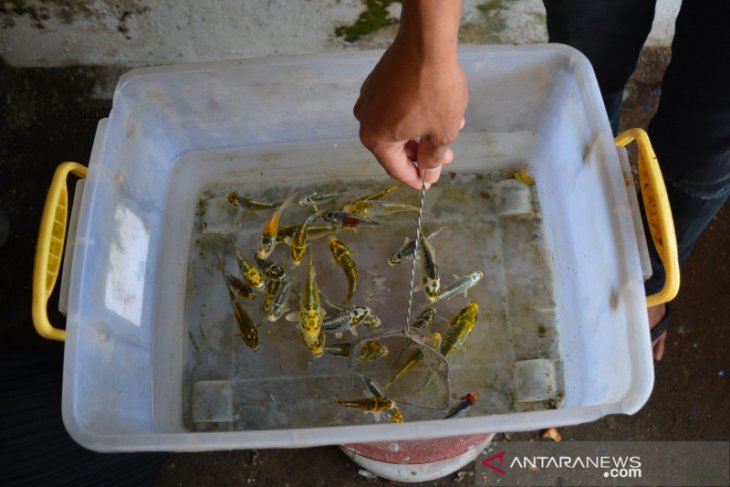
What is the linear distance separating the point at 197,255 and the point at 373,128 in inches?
47.2

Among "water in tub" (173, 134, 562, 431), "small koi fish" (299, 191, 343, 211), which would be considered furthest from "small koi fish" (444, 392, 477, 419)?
"small koi fish" (299, 191, 343, 211)

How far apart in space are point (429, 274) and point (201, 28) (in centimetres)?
135

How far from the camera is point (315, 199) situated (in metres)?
2.17

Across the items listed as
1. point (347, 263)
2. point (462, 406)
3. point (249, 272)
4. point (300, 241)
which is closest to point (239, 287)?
point (249, 272)

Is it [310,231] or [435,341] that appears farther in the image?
[310,231]

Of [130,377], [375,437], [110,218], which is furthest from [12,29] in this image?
[375,437]

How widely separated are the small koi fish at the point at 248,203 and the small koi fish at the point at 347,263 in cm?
27

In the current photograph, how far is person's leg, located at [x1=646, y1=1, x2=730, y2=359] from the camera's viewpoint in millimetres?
1368

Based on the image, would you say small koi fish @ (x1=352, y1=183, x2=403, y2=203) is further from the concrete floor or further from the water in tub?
the concrete floor

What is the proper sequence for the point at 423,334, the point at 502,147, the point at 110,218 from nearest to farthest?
1. the point at 110,218
2. the point at 423,334
3. the point at 502,147

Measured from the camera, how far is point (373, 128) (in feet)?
3.90

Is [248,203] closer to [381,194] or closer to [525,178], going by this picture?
[381,194]

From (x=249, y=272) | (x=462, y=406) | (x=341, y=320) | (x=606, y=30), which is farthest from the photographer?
(x=249, y=272)

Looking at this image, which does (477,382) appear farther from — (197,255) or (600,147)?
(197,255)
